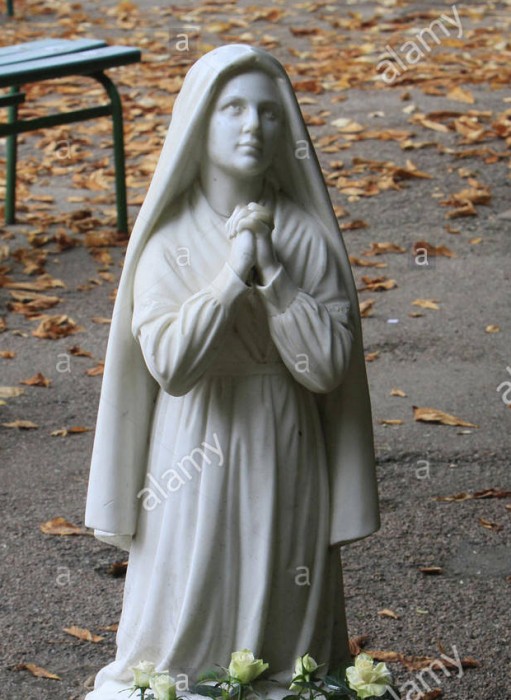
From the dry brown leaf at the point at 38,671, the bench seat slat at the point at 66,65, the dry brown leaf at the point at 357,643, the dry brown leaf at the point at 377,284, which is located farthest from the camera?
the bench seat slat at the point at 66,65

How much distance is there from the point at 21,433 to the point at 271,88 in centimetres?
324

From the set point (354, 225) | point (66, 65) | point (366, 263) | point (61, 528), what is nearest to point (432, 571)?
point (61, 528)

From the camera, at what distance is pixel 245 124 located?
119 inches

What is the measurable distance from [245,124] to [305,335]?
0.49 metres

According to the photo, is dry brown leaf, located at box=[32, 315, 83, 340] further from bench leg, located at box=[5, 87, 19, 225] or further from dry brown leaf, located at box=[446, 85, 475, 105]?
dry brown leaf, located at box=[446, 85, 475, 105]

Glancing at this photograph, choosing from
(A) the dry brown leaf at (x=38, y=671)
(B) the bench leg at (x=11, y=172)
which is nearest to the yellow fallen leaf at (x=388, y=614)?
(A) the dry brown leaf at (x=38, y=671)

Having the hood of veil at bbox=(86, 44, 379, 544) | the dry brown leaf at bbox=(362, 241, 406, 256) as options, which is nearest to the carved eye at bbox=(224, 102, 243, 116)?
the hood of veil at bbox=(86, 44, 379, 544)

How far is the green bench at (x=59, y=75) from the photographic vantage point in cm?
774

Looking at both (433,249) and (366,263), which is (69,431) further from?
(433,249)

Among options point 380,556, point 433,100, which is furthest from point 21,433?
point 433,100

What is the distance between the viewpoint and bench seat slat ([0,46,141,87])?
7598mm

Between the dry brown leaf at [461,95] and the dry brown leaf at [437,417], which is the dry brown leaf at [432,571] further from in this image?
the dry brown leaf at [461,95]

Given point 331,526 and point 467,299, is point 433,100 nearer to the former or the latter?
point 467,299

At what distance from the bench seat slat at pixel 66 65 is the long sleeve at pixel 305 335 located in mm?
4910
